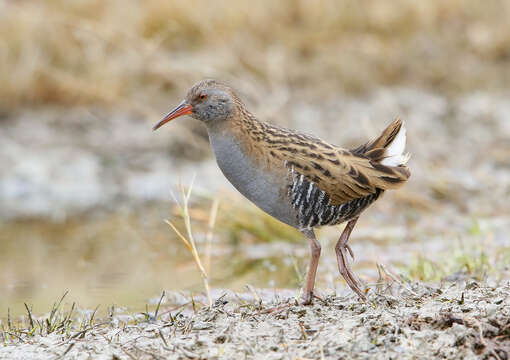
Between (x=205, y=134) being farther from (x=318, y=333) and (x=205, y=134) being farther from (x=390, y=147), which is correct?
(x=318, y=333)

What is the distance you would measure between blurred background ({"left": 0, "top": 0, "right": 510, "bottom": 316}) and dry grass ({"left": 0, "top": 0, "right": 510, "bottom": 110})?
0.09 ft

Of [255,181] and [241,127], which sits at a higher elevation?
[241,127]

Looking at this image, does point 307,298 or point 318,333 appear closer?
point 318,333

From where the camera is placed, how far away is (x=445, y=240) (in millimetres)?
7148

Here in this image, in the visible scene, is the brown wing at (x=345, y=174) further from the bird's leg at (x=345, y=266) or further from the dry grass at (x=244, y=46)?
the dry grass at (x=244, y=46)

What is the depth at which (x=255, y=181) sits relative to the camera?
4.52 meters

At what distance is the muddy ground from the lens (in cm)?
366

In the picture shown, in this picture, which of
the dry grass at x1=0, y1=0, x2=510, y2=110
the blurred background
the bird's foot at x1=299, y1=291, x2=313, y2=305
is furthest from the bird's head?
the dry grass at x1=0, y1=0, x2=510, y2=110

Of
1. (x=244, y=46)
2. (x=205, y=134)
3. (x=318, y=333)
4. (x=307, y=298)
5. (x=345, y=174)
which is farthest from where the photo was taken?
(x=244, y=46)

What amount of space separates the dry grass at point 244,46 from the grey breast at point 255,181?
5.59 meters

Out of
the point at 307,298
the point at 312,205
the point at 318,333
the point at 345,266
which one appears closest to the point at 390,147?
the point at 312,205

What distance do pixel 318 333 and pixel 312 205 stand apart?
0.87 metres

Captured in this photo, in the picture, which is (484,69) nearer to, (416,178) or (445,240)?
(416,178)

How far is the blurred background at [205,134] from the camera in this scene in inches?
277
